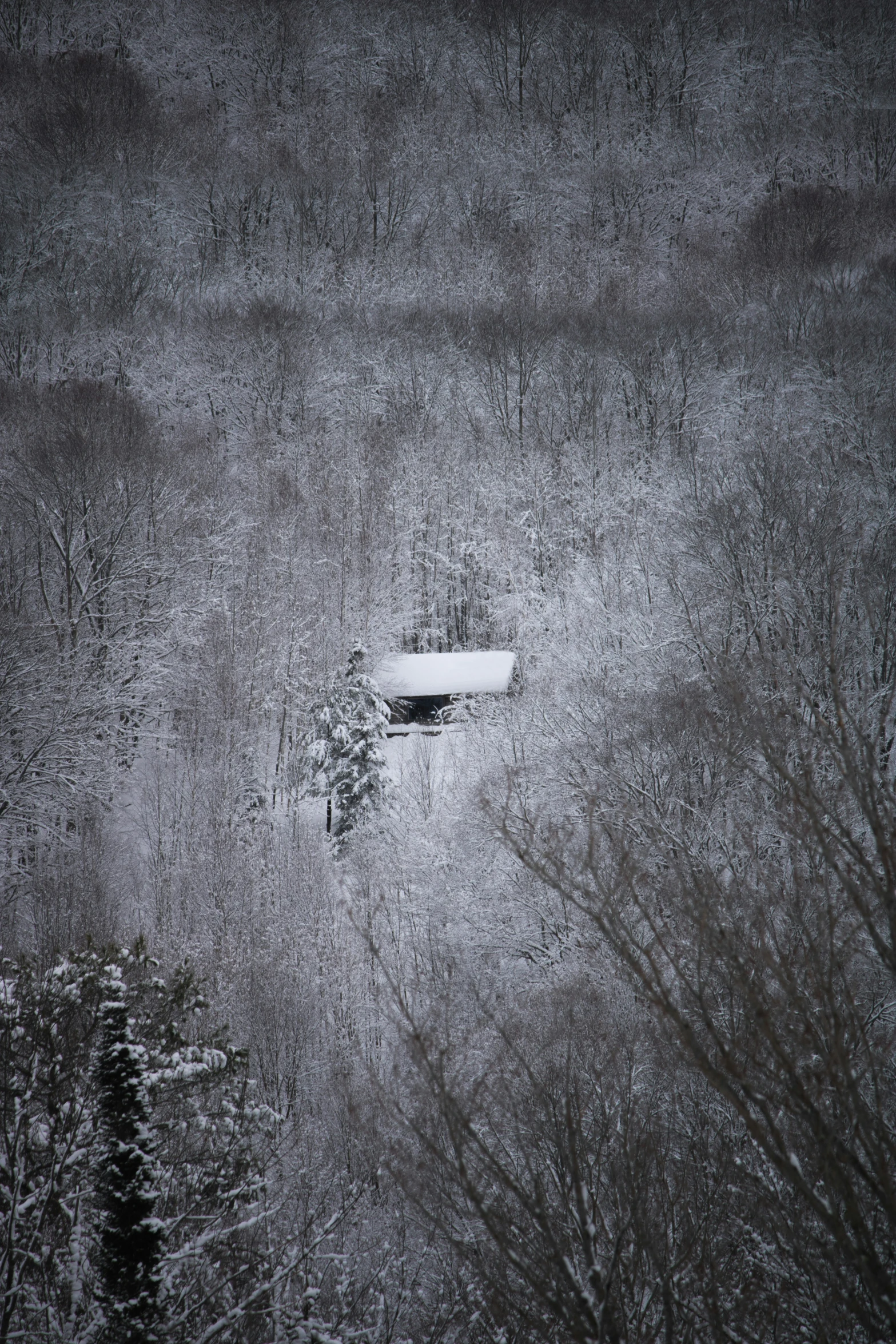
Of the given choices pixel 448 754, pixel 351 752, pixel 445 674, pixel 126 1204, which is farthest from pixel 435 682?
pixel 126 1204

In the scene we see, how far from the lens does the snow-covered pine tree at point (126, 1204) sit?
6270 millimetres

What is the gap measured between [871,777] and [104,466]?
3183 cm

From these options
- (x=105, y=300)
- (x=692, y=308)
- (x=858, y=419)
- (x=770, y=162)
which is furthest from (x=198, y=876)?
(x=770, y=162)

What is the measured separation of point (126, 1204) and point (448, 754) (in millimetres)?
21720

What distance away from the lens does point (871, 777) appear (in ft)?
9.99

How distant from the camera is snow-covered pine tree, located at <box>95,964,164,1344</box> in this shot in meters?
6.27

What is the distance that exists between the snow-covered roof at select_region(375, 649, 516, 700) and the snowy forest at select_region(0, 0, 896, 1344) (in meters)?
1.60

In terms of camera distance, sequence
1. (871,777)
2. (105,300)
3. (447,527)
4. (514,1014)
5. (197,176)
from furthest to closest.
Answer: (197,176), (105,300), (447,527), (514,1014), (871,777)

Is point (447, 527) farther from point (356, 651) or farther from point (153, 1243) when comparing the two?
point (153, 1243)

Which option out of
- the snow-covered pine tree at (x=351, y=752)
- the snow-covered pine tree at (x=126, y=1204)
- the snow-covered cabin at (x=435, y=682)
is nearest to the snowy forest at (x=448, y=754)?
the snow-covered pine tree at (x=126, y=1204)

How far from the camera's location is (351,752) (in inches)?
1052

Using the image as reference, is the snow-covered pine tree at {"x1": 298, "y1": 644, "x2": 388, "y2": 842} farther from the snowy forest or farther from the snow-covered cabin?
the snow-covered cabin

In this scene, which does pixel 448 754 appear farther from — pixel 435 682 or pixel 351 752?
pixel 435 682

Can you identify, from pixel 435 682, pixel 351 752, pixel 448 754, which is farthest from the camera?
pixel 435 682
